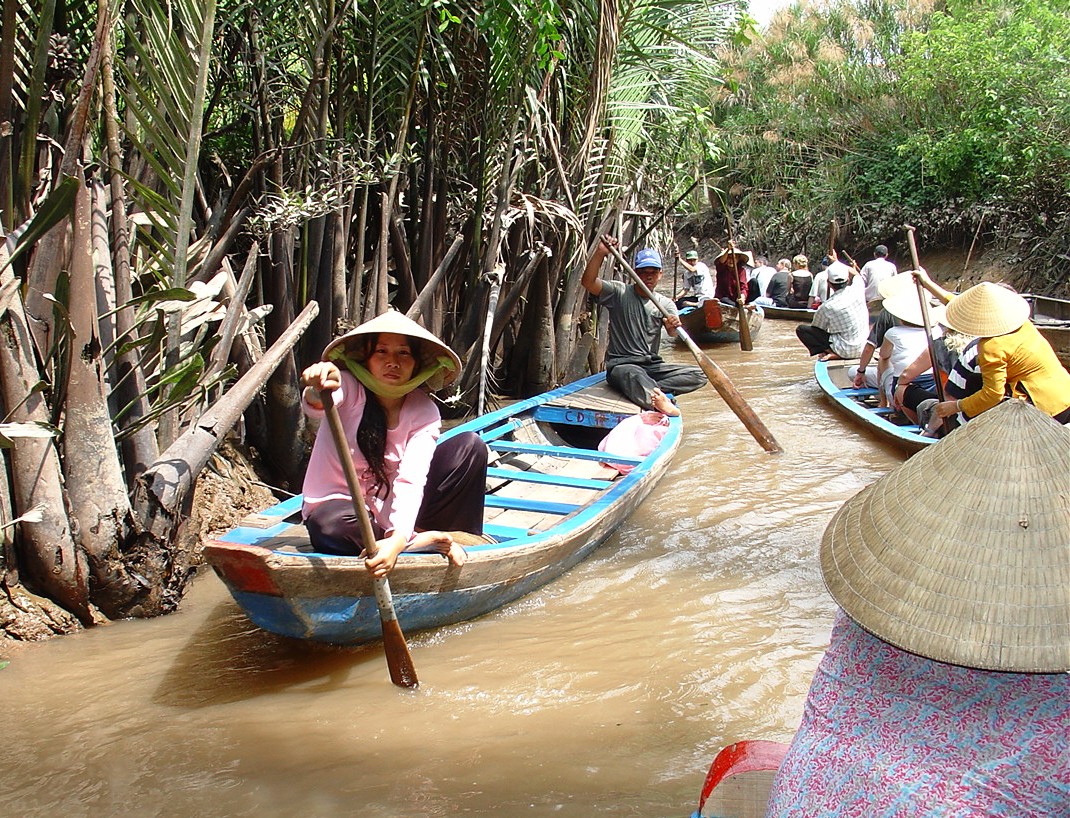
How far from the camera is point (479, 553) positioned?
3.77 metres

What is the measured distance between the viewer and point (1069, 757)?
4.41 feet

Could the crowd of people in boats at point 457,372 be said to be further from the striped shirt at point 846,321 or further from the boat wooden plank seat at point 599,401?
the striped shirt at point 846,321

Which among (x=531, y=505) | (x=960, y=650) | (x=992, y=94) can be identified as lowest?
(x=531, y=505)

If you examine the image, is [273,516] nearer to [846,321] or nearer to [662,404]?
[662,404]

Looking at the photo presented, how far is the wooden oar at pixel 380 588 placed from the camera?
306cm

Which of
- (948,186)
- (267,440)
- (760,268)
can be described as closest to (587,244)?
(267,440)

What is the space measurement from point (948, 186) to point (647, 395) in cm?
1285

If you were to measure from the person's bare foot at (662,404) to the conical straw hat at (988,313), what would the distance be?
216 centimetres

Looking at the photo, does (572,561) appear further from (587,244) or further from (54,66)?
(587,244)

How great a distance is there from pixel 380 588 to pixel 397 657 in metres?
0.27

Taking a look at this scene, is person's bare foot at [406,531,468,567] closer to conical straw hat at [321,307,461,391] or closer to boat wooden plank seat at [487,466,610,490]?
conical straw hat at [321,307,461,391]

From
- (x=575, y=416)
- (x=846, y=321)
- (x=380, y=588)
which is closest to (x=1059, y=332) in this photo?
(x=846, y=321)

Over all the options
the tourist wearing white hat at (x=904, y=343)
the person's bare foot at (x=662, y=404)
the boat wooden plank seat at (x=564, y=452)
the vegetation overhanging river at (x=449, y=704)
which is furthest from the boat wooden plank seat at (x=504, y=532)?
the tourist wearing white hat at (x=904, y=343)

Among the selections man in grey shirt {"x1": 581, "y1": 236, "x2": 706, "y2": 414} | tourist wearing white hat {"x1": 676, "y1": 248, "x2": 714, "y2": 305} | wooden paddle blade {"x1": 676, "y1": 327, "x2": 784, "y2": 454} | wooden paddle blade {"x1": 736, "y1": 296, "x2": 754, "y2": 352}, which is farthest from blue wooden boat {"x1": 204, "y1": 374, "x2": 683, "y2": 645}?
tourist wearing white hat {"x1": 676, "y1": 248, "x2": 714, "y2": 305}
